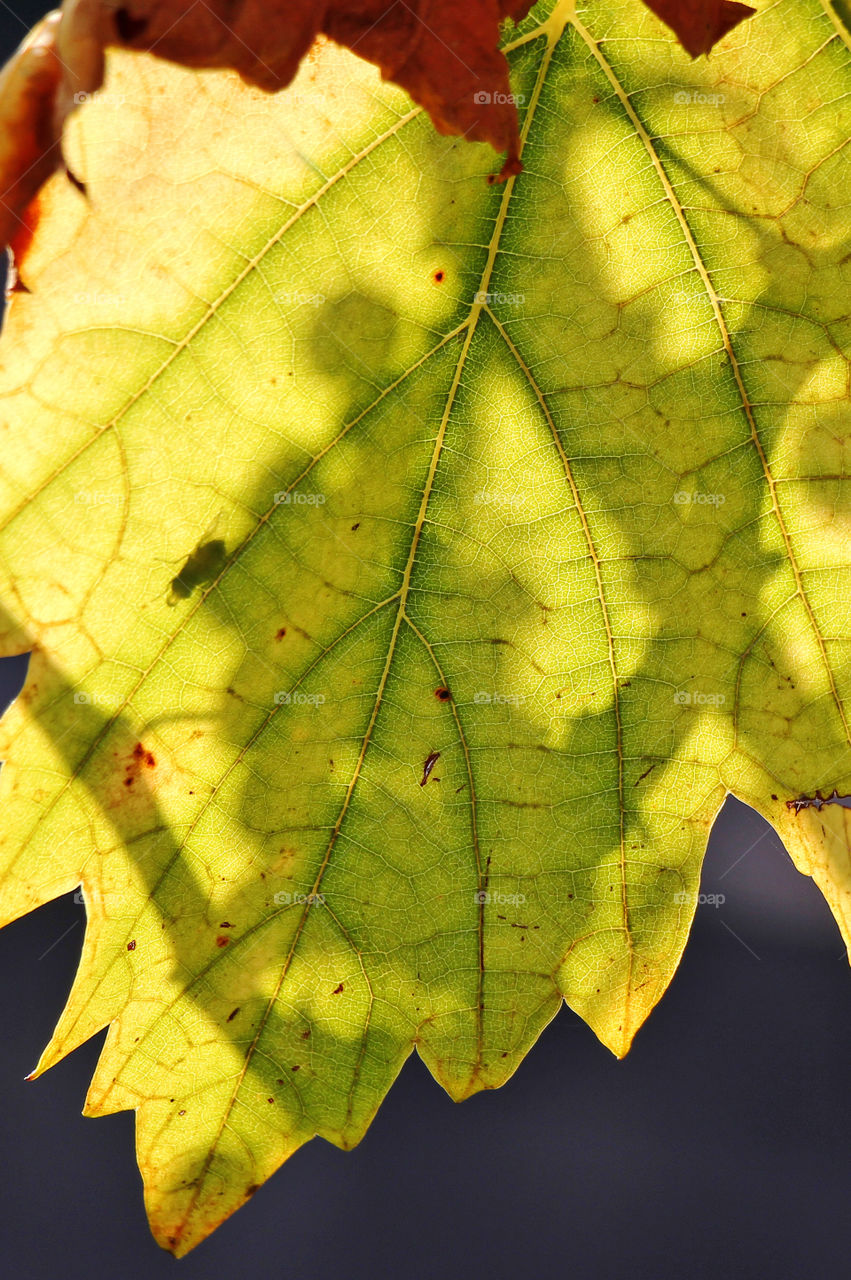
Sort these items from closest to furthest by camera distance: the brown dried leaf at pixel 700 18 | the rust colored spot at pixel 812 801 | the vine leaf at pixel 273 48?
1. the vine leaf at pixel 273 48
2. the brown dried leaf at pixel 700 18
3. the rust colored spot at pixel 812 801

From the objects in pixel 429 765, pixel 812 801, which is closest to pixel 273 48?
pixel 429 765

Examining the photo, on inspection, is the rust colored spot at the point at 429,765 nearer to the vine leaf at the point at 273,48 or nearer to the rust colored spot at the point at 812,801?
the rust colored spot at the point at 812,801

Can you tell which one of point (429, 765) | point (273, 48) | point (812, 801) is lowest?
point (812, 801)

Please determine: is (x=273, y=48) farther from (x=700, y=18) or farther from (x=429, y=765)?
(x=429, y=765)

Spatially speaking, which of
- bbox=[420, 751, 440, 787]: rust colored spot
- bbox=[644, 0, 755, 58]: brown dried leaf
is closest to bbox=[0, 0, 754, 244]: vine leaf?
bbox=[644, 0, 755, 58]: brown dried leaf

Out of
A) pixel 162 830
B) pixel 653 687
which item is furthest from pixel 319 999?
pixel 653 687

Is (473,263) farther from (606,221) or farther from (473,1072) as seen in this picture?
(473,1072)

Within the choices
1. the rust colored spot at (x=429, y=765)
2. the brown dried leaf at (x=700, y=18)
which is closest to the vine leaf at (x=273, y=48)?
the brown dried leaf at (x=700, y=18)

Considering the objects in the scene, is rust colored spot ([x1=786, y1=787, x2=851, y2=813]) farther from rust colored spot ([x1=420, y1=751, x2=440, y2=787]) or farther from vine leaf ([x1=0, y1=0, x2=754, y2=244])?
vine leaf ([x1=0, y1=0, x2=754, y2=244])

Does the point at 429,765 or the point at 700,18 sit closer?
the point at 700,18
